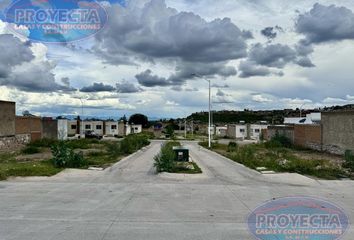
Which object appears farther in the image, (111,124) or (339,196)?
(111,124)

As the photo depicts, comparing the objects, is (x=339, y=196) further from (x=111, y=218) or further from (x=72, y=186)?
(x=72, y=186)

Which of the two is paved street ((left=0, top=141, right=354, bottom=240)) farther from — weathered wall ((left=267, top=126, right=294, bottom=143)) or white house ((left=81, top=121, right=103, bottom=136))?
white house ((left=81, top=121, right=103, bottom=136))

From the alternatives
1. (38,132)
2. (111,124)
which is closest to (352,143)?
(38,132)

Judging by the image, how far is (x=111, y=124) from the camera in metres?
121

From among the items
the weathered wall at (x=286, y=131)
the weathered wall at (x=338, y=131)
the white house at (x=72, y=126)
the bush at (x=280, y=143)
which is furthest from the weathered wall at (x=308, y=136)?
the white house at (x=72, y=126)

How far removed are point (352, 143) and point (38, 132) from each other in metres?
42.6

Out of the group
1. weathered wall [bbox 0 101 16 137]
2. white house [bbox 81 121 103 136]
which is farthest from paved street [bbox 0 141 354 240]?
white house [bbox 81 121 103 136]

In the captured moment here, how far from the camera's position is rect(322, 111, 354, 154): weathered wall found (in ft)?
125

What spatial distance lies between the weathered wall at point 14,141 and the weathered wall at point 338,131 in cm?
3528

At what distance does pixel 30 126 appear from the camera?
54812 millimetres

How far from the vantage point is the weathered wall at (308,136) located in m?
47.0

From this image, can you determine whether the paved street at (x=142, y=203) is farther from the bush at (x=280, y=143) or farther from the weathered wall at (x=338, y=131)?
the bush at (x=280, y=143)

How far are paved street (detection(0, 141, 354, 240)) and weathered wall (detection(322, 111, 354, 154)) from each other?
20.1m

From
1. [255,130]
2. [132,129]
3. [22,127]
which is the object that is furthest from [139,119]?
[22,127]
